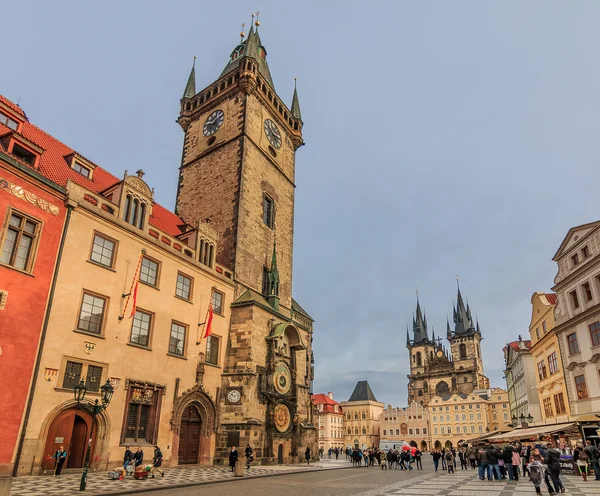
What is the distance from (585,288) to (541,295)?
925 centimetres

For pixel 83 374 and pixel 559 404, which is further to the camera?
pixel 559 404

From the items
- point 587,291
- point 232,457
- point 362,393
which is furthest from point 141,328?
point 362,393

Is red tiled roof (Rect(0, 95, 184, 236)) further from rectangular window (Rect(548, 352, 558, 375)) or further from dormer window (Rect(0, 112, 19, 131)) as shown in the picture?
rectangular window (Rect(548, 352, 558, 375))

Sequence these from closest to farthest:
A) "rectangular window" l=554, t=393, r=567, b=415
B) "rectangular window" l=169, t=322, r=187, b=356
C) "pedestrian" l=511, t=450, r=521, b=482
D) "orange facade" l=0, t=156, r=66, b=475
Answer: "orange facade" l=0, t=156, r=66, b=475 → "pedestrian" l=511, t=450, r=521, b=482 → "rectangular window" l=169, t=322, r=187, b=356 → "rectangular window" l=554, t=393, r=567, b=415

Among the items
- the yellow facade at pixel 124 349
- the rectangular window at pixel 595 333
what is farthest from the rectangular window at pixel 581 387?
the yellow facade at pixel 124 349

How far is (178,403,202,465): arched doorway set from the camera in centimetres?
2130

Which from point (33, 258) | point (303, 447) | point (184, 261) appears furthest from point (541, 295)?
point (33, 258)

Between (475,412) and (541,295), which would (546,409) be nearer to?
(541,295)

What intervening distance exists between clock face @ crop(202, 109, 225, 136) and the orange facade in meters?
18.4

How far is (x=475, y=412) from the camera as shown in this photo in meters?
105

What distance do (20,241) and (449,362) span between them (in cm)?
12776

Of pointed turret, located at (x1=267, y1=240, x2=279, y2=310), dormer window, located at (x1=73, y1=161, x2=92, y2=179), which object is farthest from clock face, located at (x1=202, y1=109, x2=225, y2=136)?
dormer window, located at (x1=73, y1=161, x2=92, y2=179)

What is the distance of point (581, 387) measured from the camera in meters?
26.8

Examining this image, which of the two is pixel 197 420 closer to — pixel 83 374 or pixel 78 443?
pixel 78 443
